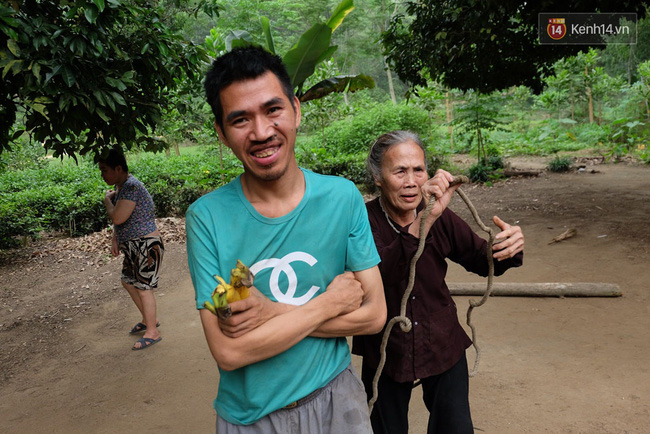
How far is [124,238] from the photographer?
166 inches

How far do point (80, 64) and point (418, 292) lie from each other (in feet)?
8.22

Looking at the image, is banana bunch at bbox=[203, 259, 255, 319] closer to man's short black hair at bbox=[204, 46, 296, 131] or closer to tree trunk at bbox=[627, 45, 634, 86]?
man's short black hair at bbox=[204, 46, 296, 131]

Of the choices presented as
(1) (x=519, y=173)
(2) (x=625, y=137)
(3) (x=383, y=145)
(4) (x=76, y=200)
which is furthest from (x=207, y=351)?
(2) (x=625, y=137)

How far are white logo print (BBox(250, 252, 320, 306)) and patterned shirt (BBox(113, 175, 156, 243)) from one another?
10.0ft

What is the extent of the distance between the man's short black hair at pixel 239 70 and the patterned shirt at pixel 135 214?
9.63ft

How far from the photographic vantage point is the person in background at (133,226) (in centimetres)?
412

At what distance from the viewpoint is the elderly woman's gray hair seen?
79.1 inches

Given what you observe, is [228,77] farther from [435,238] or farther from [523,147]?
[523,147]

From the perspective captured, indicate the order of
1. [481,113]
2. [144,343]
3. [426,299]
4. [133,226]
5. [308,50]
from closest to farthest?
[426,299]
[133,226]
[144,343]
[308,50]
[481,113]

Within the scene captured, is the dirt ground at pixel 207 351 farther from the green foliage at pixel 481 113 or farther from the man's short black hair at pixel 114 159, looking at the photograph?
the green foliage at pixel 481 113

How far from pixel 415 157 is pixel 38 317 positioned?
16.9ft

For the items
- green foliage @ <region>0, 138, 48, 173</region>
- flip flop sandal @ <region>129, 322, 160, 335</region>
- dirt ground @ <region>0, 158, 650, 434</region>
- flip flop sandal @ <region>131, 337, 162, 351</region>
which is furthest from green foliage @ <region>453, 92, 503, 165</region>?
green foliage @ <region>0, 138, 48, 173</region>

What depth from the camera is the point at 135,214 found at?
4184mm

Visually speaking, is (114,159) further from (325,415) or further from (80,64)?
(325,415)
